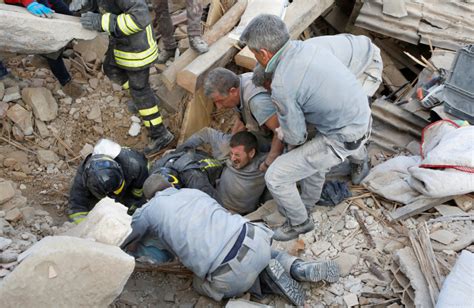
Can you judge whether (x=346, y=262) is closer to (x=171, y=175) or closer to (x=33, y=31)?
(x=171, y=175)

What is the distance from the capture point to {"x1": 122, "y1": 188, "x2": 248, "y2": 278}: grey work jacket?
3.61 meters

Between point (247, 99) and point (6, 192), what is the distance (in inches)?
96.7

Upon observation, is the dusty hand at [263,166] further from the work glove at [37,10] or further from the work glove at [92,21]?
the work glove at [37,10]

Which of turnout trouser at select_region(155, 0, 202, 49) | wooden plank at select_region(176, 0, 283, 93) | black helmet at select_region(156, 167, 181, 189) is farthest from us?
turnout trouser at select_region(155, 0, 202, 49)

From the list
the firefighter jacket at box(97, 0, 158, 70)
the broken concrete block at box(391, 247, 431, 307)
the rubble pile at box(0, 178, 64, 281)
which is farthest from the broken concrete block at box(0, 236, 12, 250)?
the broken concrete block at box(391, 247, 431, 307)

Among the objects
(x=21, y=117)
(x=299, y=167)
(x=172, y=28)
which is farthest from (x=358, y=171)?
(x=21, y=117)

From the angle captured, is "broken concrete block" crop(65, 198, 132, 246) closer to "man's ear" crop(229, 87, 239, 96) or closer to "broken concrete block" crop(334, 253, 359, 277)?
"man's ear" crop(229, 87, 239, 96)

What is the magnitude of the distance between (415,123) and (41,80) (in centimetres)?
436

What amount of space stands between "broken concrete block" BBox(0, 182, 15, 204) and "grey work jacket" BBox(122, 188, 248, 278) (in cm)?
168

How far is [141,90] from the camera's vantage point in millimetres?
5500

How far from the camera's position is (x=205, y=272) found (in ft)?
12.1

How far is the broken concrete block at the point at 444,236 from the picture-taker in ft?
13.2

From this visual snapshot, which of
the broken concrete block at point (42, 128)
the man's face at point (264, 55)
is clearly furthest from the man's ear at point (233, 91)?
the broken concrete block at point (42, 128)

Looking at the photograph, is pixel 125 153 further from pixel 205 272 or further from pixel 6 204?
pixel 205 272
